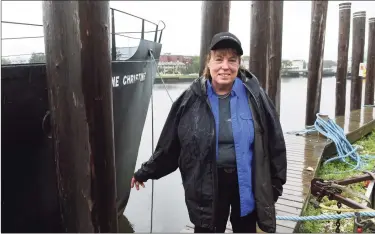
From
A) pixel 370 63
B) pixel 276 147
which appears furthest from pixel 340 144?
pixel 370 63

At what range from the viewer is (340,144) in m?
6.12

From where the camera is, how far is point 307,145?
21.2 feet

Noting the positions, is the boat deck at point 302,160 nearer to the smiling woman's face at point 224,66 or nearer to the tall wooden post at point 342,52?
the tall wooden post at point 342,52

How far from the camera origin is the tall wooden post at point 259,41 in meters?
4.80

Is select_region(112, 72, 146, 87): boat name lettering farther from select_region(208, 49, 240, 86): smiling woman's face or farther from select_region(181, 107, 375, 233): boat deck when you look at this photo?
select_region(208, 49, 240, 86): smiling woman's face

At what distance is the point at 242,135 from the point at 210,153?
0.70ft

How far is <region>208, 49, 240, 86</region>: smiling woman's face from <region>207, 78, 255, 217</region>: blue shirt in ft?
0.24

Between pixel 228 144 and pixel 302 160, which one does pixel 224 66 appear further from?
pixel 302 160

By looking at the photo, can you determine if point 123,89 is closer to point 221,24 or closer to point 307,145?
point 221,24

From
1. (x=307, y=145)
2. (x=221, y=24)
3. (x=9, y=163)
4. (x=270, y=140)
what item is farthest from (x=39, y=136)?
(x=307, y=145)

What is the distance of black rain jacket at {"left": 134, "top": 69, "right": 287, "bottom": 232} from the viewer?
1.98 m

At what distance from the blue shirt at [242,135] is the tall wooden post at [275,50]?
4425 mm

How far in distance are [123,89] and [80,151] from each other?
2357mm

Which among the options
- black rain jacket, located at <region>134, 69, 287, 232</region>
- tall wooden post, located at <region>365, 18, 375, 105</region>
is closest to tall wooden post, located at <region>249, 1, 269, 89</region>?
black rain jacket, located at <region>134, 69, 287, 232</region>
